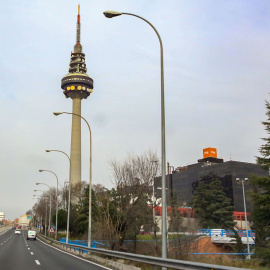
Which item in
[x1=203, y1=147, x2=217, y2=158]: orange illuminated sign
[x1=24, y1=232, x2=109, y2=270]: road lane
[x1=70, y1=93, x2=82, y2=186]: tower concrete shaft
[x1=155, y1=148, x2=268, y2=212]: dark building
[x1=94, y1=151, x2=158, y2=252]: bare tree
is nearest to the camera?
[x1=24, y1=232, x2=109, y2=270]: road lane

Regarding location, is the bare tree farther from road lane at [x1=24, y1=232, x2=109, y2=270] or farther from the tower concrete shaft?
the tower concrete shaft

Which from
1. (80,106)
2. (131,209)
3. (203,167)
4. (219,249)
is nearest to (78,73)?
(80,106)

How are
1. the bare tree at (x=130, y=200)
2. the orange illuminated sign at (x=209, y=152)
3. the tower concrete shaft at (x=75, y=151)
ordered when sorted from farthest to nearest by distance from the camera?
1. the orange illuminated sign at (x=209, y=152)
2. the tower concrete shaft at (x=75, y=151)
3. the bare tree at (x=130, y=200)

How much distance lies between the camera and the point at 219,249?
144ft

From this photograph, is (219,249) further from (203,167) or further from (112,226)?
(203,167)

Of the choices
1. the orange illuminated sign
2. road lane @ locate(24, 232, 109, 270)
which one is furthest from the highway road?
the orange illuminated sign

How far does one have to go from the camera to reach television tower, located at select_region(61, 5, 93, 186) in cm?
11800

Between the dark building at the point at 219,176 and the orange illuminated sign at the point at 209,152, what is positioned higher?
→ the orange illuminated sign at the point at 209,152

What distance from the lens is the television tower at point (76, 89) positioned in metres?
118

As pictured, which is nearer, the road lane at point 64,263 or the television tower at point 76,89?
the road lane at point 64,263

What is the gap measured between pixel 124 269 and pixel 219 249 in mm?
33714

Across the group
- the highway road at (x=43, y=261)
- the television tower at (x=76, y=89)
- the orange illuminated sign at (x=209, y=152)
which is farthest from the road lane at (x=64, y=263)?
the orange illuminated sign at (x=209, y=152)

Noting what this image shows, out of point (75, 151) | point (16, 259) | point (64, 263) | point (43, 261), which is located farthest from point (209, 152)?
point (64, 263)

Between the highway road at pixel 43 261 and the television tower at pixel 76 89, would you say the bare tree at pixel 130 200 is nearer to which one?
the highway road at pixel 43 261
